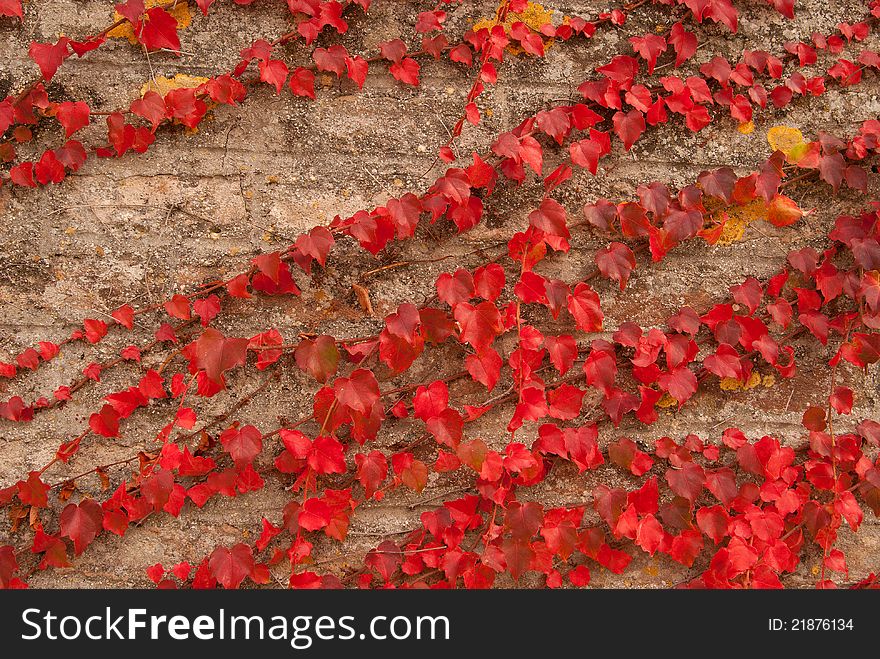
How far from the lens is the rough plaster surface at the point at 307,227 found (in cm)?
198

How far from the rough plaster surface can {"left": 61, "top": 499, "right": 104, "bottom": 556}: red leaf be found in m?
0.06

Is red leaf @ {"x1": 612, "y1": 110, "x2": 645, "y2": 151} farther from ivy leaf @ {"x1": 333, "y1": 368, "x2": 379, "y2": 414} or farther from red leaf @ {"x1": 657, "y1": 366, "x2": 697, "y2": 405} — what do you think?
ivy leaf @ {"x1": 333, "y1": 368, "x2": 379, "y2": 414}

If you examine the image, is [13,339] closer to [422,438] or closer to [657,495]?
[422,438]

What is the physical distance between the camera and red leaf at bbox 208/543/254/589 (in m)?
1.95

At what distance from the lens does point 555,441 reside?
6.77ft

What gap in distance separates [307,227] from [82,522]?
119 cm

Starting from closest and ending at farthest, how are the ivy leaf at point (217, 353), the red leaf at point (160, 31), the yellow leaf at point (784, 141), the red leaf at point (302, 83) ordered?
the ivy leaf at point (217, 353)
the red leaf at point (160, 31)
the red leaf at point (302, 83)
the yellow leaf at point (784, 141)

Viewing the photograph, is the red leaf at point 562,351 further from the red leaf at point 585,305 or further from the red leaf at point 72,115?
the red leaf at point 72,115

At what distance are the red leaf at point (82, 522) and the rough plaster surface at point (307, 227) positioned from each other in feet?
0.21

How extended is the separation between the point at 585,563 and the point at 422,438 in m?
0.74

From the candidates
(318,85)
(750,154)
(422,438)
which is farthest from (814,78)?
(422,438)

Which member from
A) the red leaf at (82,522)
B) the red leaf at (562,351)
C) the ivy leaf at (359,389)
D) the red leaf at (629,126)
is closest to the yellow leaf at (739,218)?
the red leaf at (629,126)

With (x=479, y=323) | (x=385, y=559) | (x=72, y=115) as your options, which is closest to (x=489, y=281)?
(x=479, y=323)

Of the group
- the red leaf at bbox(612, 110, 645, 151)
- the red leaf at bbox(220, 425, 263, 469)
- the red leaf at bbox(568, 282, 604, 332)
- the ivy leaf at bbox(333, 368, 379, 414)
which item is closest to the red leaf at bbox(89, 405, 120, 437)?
the red leaf at bbox(220, 425, 263, 469)
